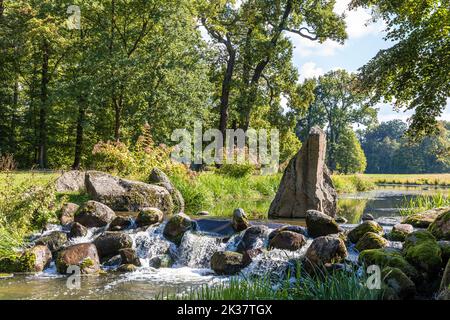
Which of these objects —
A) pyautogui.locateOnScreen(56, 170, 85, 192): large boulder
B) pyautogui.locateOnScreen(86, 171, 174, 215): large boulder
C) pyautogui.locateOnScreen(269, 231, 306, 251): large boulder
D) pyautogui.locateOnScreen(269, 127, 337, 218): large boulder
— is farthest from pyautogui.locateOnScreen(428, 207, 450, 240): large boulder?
pyautogui.locateOnScreen(56, 170, 85, 192): large boulder

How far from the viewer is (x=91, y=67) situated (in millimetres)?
24641

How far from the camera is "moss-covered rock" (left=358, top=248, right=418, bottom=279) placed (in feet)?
23.4

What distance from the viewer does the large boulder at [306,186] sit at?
14.0 metres

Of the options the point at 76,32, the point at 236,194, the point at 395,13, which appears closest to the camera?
the point at 395,13

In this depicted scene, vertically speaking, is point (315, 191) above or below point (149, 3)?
below

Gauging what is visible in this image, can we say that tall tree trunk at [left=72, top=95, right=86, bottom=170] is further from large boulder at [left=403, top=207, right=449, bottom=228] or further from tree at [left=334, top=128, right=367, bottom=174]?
tree at [left=334, top=128, right=367, bottom=174]

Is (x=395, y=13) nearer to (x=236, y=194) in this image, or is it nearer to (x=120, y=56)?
(x=236, y=194)

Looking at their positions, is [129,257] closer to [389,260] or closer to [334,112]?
[389,260]

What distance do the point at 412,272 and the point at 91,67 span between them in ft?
68.7

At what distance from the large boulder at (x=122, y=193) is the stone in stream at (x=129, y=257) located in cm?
424

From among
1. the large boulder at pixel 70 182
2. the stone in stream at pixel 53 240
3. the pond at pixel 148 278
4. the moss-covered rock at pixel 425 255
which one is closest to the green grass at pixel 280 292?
the pond at pixel 148 278

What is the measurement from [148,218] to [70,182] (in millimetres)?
5027

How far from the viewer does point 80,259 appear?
8.99 m

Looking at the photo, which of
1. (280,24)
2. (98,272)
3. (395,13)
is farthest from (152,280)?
(280,24)
